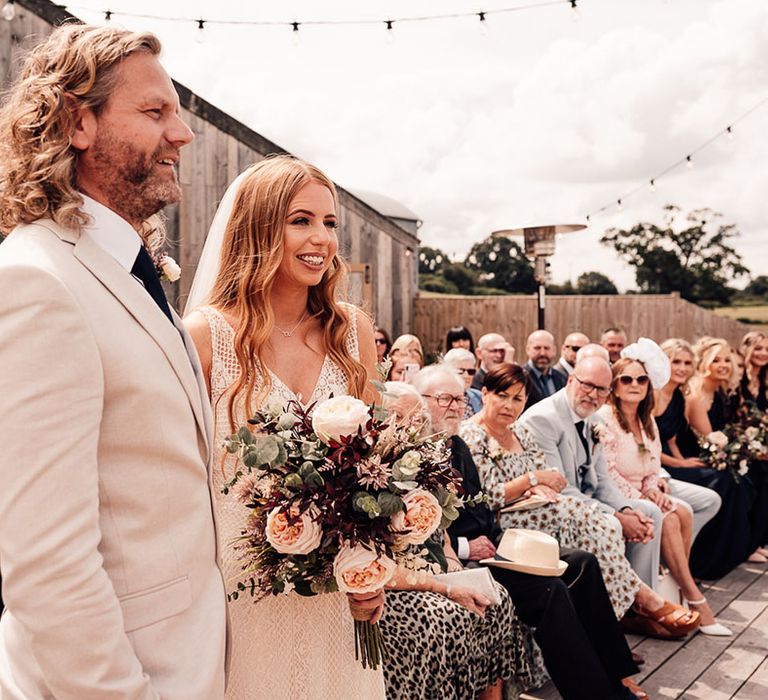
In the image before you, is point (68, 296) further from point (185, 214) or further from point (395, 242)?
point (395, 242)

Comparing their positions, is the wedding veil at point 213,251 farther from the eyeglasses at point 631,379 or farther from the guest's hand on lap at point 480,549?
the eyeglasses at point 631,379

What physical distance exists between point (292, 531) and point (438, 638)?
1666mm

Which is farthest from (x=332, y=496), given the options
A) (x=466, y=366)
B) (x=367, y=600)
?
(x=466, y=366)

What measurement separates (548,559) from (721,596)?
273 cm

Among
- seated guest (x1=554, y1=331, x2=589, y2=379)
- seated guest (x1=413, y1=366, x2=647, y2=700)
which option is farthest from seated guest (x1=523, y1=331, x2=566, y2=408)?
seated guest (x1=413, y1=366, x2=647, y2=700)

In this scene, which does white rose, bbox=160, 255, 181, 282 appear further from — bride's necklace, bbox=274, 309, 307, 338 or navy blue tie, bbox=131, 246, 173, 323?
navy blue tie, bbox=131, 246, 173, 323

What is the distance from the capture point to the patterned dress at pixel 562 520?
457 centimetres

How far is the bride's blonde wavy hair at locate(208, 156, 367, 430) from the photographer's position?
90.7 inches

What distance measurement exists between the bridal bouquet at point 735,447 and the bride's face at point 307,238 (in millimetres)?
5597

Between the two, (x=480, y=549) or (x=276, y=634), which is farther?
(x=480, y=549)

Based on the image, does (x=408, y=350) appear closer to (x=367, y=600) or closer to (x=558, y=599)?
(x=558, y=599)

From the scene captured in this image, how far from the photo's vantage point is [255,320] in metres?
2.33

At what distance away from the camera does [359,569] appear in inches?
77.7

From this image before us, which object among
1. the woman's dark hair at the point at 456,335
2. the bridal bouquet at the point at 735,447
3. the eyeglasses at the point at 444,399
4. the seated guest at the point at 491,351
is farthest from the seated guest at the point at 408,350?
the eyeglasses at the point at 444,399
